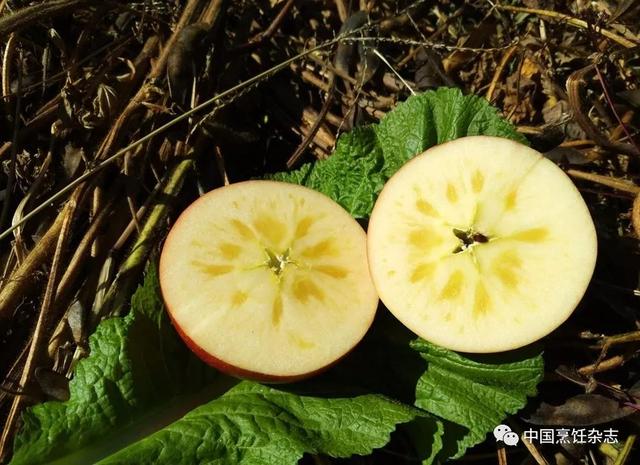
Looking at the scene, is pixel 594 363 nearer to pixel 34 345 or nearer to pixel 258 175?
pixel 258 175

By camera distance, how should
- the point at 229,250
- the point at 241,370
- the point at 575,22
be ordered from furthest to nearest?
the point at 575,22 < the point at 229,250 < the point at 241,370

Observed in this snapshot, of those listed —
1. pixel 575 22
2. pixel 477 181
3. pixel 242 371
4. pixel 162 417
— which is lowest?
pixel 162 417

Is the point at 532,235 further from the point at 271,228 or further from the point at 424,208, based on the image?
the point at 271,228

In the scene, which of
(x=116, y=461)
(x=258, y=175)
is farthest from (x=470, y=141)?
(x=116, y=461)

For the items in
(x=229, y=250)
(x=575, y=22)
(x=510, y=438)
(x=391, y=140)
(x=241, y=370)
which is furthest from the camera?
(x=575, y=22)

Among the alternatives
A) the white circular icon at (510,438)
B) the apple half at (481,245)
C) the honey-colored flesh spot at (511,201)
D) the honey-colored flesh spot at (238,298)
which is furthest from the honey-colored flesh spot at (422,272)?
the white circular icon at (510,438)

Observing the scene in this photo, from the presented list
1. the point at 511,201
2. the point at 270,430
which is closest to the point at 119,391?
the point at 270,430
